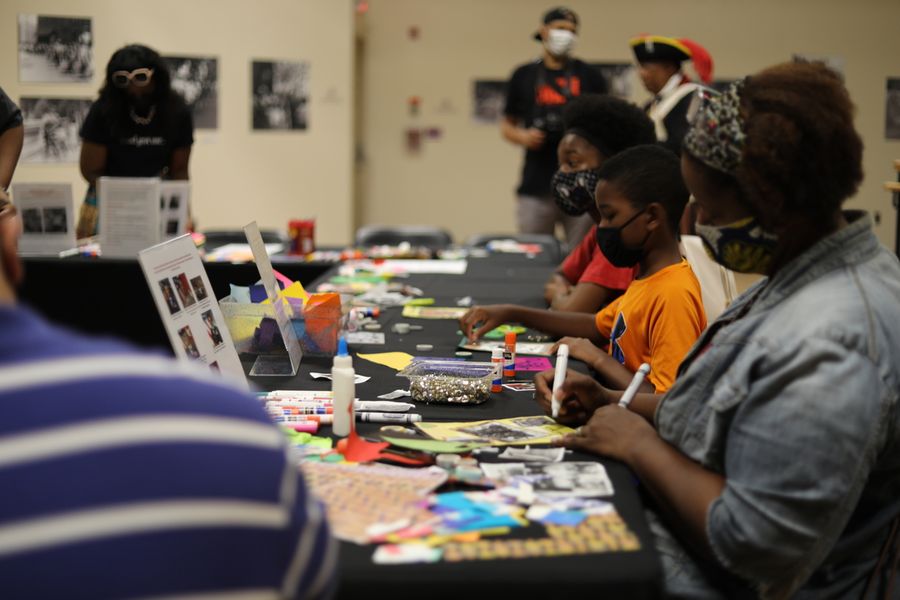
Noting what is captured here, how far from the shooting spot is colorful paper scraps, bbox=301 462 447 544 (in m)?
1.35

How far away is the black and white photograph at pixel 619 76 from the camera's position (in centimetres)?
809

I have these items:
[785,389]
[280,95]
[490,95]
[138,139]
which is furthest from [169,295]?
[490,95]

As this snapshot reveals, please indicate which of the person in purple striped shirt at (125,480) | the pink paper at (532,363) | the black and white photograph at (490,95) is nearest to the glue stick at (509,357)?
the pink paper at (532,363)

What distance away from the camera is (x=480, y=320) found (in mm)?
2842

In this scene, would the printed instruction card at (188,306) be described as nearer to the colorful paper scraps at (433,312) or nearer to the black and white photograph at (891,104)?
the colorful paper scraps at (433,312)

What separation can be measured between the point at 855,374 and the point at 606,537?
16.6 inches

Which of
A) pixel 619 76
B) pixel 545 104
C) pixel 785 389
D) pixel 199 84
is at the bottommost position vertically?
pixel 785 389

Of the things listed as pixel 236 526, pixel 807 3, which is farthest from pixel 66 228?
pixel 807 3

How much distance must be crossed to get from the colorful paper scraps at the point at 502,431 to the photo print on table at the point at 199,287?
0.54 meters

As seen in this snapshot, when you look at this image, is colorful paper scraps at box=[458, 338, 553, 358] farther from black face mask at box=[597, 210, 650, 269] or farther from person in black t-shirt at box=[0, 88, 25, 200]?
person in black t-shirt at box=[0, 88, 25, 200]

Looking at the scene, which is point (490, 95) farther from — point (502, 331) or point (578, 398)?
point (578, 398)

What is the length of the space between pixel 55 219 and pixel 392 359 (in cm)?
270

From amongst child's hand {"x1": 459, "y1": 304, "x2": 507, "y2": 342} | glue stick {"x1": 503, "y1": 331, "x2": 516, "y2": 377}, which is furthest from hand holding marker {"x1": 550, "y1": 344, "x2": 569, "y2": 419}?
child's hand {"x1": 459, "y1": 304, "x2": 507, "y2": 342}

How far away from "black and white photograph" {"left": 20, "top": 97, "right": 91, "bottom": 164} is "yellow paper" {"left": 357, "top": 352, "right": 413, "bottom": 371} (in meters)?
5.25
